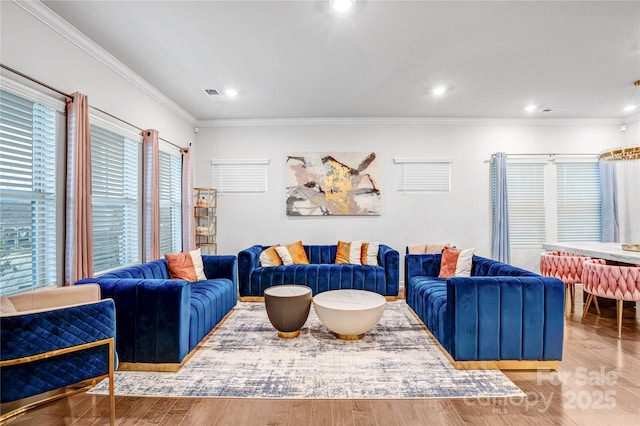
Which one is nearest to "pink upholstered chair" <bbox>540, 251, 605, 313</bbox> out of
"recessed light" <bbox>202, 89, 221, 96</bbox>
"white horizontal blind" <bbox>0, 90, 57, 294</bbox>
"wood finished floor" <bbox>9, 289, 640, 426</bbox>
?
"wood finished floor" <bbox>9, 289, 640, 426</bbox>

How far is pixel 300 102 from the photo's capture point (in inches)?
190

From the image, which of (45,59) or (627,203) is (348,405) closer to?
(45,59)

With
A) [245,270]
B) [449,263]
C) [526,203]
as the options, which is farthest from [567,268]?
[245,270]

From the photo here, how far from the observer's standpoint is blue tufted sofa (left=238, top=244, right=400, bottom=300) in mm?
4684

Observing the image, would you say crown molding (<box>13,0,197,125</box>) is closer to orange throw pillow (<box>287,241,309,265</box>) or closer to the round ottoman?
orange throw pillow (<box>287,241,309,265</box>)

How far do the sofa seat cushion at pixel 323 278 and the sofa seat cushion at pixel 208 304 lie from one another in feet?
1.72

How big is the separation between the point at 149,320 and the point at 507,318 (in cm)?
293

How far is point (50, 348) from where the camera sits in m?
1.81

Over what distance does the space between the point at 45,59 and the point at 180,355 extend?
8.76 feet

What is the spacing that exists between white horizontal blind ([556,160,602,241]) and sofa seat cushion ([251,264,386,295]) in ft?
12.2

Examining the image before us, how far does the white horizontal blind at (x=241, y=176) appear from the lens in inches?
224

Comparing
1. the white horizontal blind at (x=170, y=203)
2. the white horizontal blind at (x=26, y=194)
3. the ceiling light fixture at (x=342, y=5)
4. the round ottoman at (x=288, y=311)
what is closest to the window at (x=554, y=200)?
the round ottoman at (x=288, y=311)

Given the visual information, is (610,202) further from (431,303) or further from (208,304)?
(208,304)

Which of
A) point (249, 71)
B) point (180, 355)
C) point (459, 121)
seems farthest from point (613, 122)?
point (180, 355)
